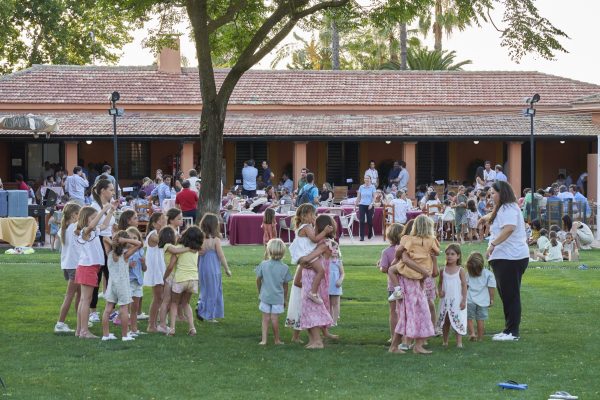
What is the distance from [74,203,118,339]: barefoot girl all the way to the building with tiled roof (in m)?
23.6

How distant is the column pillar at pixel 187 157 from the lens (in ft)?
120

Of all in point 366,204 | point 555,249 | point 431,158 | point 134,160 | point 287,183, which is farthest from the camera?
point 431,158

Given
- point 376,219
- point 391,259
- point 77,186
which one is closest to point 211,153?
point 77,186

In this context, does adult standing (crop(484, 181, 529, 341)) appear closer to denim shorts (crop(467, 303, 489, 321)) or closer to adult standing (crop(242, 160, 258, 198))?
denim shorts (crop(467, 303, 489, 321))

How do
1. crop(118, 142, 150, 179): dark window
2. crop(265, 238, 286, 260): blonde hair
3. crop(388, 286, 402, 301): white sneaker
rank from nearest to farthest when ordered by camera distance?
crop(388, 286, 402, 301): white sneaker → crop(265, 238, 286, 260): blonde hair → crop(118, 142, 150, 179): dark window

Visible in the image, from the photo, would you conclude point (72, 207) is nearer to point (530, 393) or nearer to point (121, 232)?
point (121, 232)

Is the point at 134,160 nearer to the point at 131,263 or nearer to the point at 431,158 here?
the point at 431,158

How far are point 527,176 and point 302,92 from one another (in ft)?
27.0

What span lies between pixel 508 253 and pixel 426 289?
1.08 m

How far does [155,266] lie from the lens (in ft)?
43.0

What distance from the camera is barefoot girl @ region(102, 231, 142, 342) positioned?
1239cm

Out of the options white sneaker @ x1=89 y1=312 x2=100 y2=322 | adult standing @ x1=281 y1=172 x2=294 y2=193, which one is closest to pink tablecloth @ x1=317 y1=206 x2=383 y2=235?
adult standing @ x1=281 y1=172 x2=294 y2=193

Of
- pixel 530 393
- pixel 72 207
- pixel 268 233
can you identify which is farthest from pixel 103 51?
pixel 530 393

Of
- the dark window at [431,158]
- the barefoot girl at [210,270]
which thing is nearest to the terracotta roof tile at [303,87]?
the dark window at [431,158]
